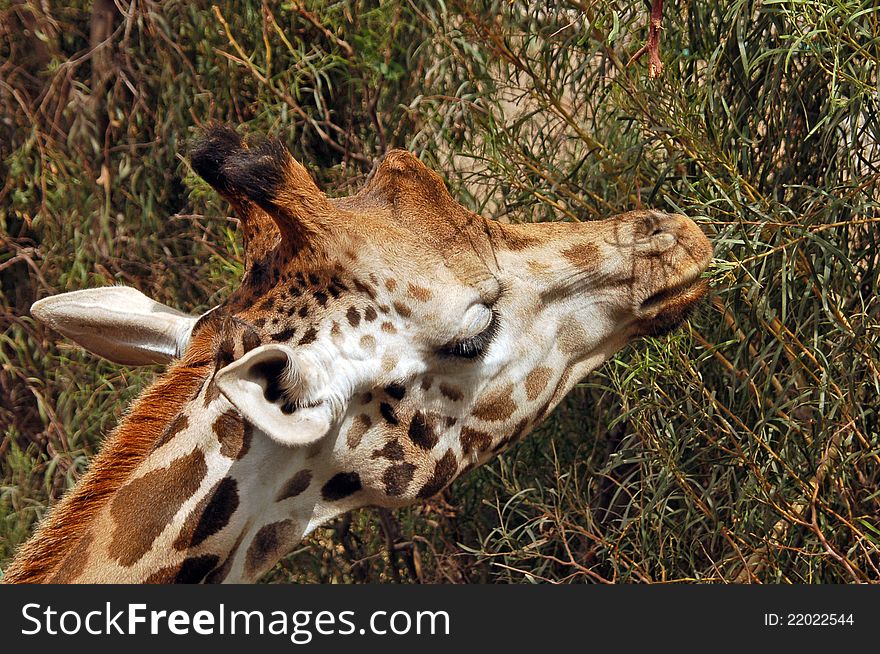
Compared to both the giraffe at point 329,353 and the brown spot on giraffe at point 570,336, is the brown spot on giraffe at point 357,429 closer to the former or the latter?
the giraffe at point 329,353

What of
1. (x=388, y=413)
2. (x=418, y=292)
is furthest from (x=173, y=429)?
(x=418, y=292)

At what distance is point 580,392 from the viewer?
304cm

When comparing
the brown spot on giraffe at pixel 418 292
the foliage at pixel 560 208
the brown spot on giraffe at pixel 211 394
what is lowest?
the foliage at pixel 560 208

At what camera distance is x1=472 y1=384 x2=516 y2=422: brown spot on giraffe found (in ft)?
6.53

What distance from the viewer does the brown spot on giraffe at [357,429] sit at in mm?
1843

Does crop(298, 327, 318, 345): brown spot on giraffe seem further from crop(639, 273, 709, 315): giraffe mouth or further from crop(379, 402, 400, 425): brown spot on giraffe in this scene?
crop(639, 273, 709, 315): giraffe mouth

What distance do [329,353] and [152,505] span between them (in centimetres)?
34

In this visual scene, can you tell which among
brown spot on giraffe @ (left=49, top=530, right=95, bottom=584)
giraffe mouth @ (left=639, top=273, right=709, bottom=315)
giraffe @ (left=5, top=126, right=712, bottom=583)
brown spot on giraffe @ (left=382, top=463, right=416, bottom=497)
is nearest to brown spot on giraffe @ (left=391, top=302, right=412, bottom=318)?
giraffe @ (left=5, top=126, right=712, bottom=583)

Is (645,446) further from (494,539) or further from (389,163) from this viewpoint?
(389,163)

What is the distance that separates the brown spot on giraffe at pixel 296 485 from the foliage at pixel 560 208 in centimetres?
83

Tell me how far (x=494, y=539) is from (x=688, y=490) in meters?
0.71

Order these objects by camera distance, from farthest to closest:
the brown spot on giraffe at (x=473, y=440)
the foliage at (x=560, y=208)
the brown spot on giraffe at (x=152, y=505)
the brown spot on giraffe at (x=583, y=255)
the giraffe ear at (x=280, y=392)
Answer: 1. the foliage at (x=560, y=208)
2. the brown spot on giraffe at (x=583, y=255)
3. the brown spot on giraffe at (x=473, y=440)
4. the brown spot on giraffe at (x=152, y=505)
5. the giraffe ear at (x=280, y=392)

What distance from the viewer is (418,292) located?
6.28 feet

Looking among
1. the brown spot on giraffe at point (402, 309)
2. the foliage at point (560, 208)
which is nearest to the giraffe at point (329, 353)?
the brown spot on giraffe at point (402, 309)
